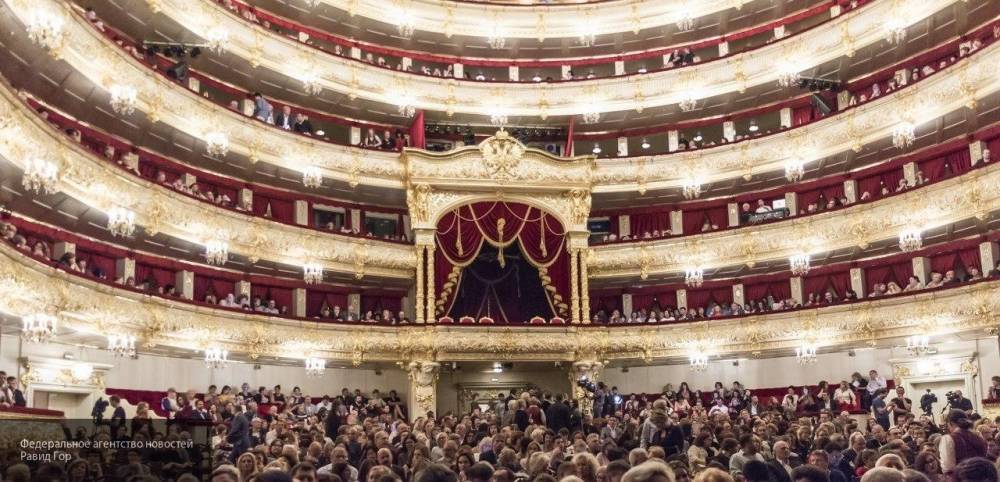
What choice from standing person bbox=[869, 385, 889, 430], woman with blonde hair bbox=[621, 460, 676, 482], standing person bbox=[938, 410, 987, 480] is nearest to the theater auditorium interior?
standing person bbox=[869, 385, 889, 430]

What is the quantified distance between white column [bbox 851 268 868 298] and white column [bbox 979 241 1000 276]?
427 cm

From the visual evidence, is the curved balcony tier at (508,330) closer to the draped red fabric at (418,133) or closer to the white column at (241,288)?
the white column at (241,288)

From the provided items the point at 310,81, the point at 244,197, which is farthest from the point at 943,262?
the point at 244,197

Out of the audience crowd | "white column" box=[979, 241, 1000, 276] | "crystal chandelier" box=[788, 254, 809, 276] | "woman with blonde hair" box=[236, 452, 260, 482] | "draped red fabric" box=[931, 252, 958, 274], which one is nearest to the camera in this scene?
the audience crowd

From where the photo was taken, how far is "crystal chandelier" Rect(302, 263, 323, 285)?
29.9 metres

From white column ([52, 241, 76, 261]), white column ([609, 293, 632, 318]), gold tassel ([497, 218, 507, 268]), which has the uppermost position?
gold tassel ([497, 218, 507, 268])

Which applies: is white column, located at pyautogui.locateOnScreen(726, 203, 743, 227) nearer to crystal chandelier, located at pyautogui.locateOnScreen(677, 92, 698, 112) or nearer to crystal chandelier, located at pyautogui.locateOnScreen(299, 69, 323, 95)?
crystal chandelier, located at pyautogui.locateOnScreen(677, 92, 698, 112)

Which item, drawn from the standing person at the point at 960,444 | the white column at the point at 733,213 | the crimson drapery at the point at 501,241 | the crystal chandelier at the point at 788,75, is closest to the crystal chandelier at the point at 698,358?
the crimson drapery at the point at 501,241

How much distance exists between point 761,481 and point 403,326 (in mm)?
24267

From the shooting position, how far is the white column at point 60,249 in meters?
22.8

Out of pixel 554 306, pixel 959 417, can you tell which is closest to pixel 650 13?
pixel 554 306

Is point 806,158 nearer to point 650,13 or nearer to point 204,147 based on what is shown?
point 650,13

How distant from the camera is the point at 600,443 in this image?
1308 centimetres

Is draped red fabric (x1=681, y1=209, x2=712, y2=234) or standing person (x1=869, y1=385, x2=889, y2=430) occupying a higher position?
draped red fabric (x1=681, y1=209, x2=712, y2=234)
